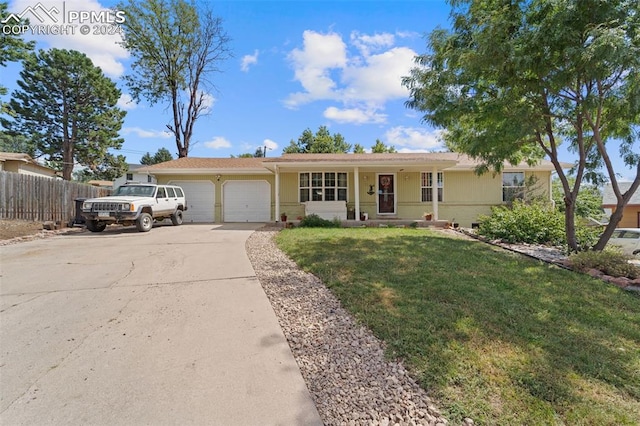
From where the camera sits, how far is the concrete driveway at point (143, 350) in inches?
80.4

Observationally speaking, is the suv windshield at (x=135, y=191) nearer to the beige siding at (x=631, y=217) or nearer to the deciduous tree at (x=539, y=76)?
the deciduous tree at (x=539, y=76)

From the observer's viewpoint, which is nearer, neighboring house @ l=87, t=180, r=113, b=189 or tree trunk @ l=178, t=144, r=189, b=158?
tree trunk @ l=178, t=144, r=189, b=158

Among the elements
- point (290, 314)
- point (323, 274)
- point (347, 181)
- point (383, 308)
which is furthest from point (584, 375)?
point (347, 181)

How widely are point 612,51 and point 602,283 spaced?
→ 383cm

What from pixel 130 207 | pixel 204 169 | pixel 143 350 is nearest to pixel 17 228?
pixel 130 207

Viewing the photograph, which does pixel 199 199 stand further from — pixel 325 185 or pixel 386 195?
pixel 386 195

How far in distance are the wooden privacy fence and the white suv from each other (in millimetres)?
2167

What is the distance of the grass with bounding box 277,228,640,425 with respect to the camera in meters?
2.12

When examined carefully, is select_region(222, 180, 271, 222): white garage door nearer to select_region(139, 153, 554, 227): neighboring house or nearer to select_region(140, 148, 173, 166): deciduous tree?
select_region(139, 153, 554, 227): neighboring house

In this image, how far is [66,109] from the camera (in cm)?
2531

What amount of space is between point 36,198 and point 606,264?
1657 cm

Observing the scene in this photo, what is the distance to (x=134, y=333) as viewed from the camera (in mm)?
3115

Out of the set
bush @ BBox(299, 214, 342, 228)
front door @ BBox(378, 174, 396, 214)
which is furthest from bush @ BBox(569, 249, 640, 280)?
front door @ BBox(378, 174, 396, 214)

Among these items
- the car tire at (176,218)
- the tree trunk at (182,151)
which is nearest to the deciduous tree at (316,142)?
the tree trunk at (182,151)
